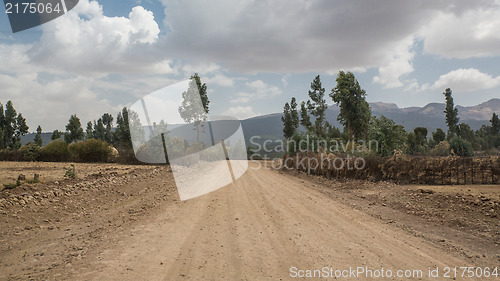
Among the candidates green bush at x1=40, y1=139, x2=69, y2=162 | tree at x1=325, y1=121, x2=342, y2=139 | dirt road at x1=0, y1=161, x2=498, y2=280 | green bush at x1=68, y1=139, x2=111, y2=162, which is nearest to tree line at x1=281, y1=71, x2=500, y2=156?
tree at x1=325, y1=121, x2=342, y2=139

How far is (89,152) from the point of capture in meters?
25.9

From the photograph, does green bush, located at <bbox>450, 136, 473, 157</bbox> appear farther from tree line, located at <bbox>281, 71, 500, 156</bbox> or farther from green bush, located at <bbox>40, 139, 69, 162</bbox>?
green bush, located at <bbox>40, 139, 69, 162</bbox>

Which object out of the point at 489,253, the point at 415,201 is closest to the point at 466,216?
the point at 415,201

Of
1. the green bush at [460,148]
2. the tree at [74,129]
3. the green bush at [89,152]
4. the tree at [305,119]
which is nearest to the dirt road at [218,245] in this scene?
the green bush at [89,152]

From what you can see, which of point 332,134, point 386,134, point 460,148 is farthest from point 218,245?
point 332,134

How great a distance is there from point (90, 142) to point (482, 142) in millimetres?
79967

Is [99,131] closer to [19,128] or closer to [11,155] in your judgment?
[19,128]

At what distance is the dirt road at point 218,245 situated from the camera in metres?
3.82

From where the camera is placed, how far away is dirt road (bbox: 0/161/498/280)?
382cm

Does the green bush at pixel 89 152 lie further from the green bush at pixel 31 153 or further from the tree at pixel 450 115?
the tree at pixel 450 115

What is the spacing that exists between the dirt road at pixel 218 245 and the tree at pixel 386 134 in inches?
540

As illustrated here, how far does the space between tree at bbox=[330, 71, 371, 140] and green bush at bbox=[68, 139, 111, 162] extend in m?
23.8

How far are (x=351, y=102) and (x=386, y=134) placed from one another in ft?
37.3

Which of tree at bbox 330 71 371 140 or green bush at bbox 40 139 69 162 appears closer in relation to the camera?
green bush at bbox 40 139 69 162
